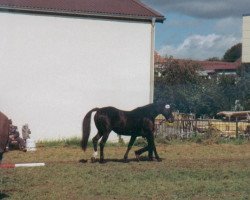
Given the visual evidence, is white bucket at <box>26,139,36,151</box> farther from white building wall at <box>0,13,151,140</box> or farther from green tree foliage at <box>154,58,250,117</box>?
green tree foliage at <box>154,58,250,117</box>

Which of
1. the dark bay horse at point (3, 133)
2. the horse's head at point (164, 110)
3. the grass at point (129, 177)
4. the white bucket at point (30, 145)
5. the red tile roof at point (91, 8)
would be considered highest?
the red tile roof at point (91, 8)

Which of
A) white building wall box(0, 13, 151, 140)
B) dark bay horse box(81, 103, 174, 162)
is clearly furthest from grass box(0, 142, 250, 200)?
white building wall box(0, 13, 151, 140)

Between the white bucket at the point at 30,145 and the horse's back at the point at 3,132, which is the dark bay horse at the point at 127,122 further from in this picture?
the horse's back at the point at 3,132

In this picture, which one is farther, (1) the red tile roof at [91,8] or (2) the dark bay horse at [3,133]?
(1) the red tile roof at [91,8]

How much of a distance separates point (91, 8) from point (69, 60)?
2438 mm

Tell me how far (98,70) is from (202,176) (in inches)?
419

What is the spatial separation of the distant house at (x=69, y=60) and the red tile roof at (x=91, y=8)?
0.04 m

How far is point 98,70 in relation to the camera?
23375 millimetres

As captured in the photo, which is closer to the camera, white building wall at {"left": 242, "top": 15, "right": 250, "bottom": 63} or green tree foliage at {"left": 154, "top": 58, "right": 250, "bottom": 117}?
green tree foliage at {"left": 154, "top": 58, "right": 250, "bottom": 117}

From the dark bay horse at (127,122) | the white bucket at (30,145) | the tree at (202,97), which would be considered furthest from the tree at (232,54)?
the dark bay horse at (127,122)

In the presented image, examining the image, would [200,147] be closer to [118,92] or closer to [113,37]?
[118,92]

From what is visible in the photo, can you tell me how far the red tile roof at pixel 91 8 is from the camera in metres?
22.0

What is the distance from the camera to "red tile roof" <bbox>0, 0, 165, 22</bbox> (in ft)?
72.3

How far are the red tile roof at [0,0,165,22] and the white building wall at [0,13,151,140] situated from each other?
0.99 feet
